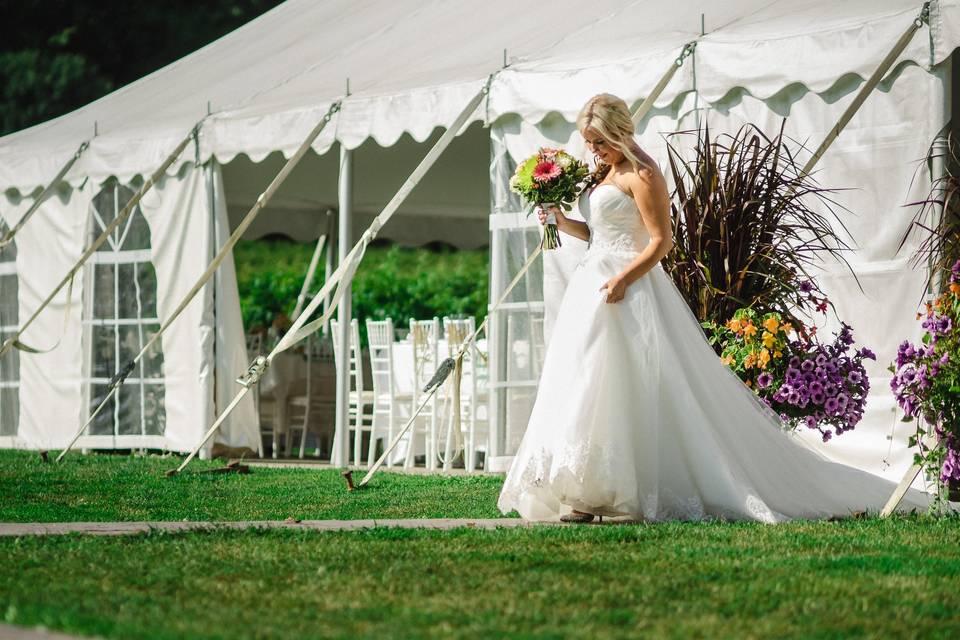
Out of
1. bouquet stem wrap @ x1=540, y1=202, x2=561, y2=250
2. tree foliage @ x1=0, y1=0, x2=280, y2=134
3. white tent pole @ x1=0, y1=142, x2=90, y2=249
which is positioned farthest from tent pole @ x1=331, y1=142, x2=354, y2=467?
tree foliage @ x1=0, y1=0, x2=280, y2=134

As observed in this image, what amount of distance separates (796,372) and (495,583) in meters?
2.77

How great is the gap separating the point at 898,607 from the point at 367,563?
1615 millimetres

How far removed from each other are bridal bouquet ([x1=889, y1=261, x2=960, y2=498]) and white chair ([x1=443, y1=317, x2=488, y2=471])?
3.77m

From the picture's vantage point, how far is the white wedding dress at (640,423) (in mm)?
5832

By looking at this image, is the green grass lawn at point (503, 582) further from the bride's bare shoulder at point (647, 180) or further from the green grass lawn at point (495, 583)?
the bride's bare shoulder at point (647, 180)

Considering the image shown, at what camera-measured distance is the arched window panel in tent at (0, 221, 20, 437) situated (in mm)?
12547

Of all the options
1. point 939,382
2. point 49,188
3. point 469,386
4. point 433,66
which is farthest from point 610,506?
point 49,188

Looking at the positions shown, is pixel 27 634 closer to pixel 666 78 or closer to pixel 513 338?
pixel 666 78

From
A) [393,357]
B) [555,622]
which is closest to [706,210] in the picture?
[555,622]

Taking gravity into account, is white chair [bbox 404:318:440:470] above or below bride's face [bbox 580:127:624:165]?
below

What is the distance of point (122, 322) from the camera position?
11.4 m

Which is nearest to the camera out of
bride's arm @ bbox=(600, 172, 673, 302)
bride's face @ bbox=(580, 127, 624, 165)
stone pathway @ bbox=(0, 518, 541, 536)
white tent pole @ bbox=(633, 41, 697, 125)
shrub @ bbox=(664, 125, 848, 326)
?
stone pathway @ bbox=(0, 518, 541, 536)

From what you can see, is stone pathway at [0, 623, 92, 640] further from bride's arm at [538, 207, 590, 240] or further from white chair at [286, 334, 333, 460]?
white chair at [286, 334, 333, 460]

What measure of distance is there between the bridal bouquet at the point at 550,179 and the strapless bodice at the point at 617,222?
7.9 inches
